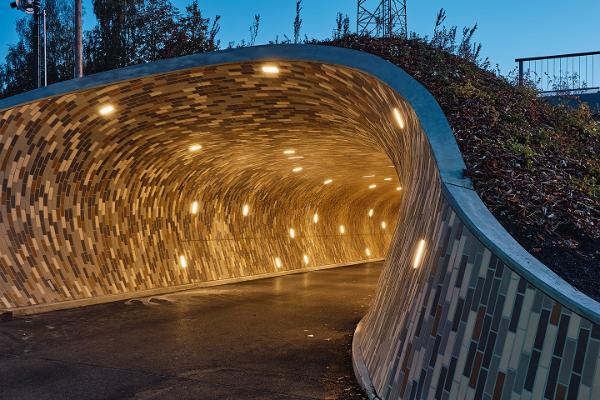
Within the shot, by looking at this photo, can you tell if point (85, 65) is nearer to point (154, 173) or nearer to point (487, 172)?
point (154, 173)

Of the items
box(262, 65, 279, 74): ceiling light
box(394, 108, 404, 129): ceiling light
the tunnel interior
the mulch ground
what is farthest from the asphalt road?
box(262, 65, 279, 74): ceiling light

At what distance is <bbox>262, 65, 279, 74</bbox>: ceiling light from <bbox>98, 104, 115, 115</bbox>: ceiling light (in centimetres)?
343

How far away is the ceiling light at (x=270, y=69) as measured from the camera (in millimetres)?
10434

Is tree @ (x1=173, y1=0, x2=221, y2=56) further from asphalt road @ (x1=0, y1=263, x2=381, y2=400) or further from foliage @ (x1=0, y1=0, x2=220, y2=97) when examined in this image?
asphalt road @ (x1=0, y1=263, x2=381, y2=400)

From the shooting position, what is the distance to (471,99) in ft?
31.7

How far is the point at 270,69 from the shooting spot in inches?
416

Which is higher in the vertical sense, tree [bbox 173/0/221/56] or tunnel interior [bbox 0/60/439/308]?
tree [bbox 173/0/221/56]

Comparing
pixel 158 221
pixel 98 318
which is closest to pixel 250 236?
pixel 158 221

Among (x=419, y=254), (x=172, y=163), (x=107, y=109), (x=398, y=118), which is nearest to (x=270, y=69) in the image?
(x=398, y=118)

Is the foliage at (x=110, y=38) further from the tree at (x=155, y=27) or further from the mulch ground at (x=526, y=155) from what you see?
the mulch ground at (x=526, y=155)

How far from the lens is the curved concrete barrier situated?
4.12m

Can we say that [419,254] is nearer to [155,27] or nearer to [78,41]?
[78,41]

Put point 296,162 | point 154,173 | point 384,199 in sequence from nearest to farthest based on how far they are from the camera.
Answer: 1. point 154,173
2. point 296,162
3. point 384,199

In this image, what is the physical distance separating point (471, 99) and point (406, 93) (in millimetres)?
2314
